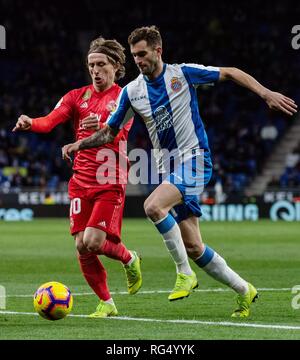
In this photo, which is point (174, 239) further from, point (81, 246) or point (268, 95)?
point (268, 95)

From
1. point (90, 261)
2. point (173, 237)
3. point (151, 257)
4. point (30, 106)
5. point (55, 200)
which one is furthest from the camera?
point (30, 106)

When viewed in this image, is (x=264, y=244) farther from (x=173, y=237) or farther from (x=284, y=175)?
(x=284, y=175)

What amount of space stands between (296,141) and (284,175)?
3364mm

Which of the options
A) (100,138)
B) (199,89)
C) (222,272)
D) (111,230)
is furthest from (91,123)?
(199,89)

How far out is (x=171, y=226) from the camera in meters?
8.46

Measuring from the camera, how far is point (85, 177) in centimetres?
927

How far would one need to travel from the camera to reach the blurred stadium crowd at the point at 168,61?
35.8 m

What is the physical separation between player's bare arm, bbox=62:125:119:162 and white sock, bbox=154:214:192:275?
991 millimetres

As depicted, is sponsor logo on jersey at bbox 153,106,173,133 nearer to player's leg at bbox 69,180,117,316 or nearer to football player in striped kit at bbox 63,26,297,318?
football player in striped kit at bbox 63,26,297,318

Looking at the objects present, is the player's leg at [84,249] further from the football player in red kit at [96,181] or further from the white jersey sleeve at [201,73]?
the white jersey sleeve at [201,73]

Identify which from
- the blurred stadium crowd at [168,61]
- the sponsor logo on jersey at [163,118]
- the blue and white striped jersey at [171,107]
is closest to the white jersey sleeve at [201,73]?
the blue and white striped jersey at [171,107]

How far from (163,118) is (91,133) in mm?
888
